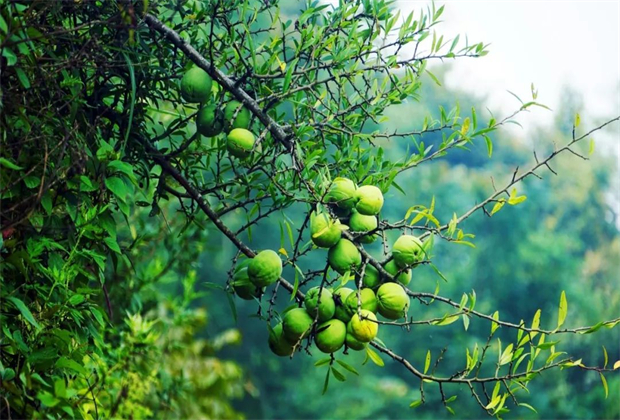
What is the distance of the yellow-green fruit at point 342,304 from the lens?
4.61ft

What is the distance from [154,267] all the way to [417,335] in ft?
47.1

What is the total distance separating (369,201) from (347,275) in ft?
0.46

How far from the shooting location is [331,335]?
1380 millimetres

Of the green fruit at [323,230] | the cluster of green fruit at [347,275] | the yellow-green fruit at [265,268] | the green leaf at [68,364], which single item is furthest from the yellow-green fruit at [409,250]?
the green leaf at [68,364]

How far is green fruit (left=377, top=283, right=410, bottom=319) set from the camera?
4.44 feet

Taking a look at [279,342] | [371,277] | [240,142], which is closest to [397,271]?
[371,277]

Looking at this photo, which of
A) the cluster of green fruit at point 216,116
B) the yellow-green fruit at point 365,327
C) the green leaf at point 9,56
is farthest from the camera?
the cluster of green fruit at point 216,116

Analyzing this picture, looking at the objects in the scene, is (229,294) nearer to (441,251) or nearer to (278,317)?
(278,317)

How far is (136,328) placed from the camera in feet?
8.08

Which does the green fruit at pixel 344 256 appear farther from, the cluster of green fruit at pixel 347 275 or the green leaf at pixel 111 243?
the green leaf at pixel 111 243

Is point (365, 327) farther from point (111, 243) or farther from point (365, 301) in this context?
point (111, 243)

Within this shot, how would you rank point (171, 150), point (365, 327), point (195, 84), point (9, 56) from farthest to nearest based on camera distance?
point (171, 150)
point (195, 84)
point (365, 327)
point (9, 56)

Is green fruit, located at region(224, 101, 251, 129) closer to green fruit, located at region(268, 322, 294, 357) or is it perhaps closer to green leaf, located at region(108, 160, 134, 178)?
green leaf, located at region(108, 160, 134, 178)

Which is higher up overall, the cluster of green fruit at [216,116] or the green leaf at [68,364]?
the cluster of green fruit at [216,116]
